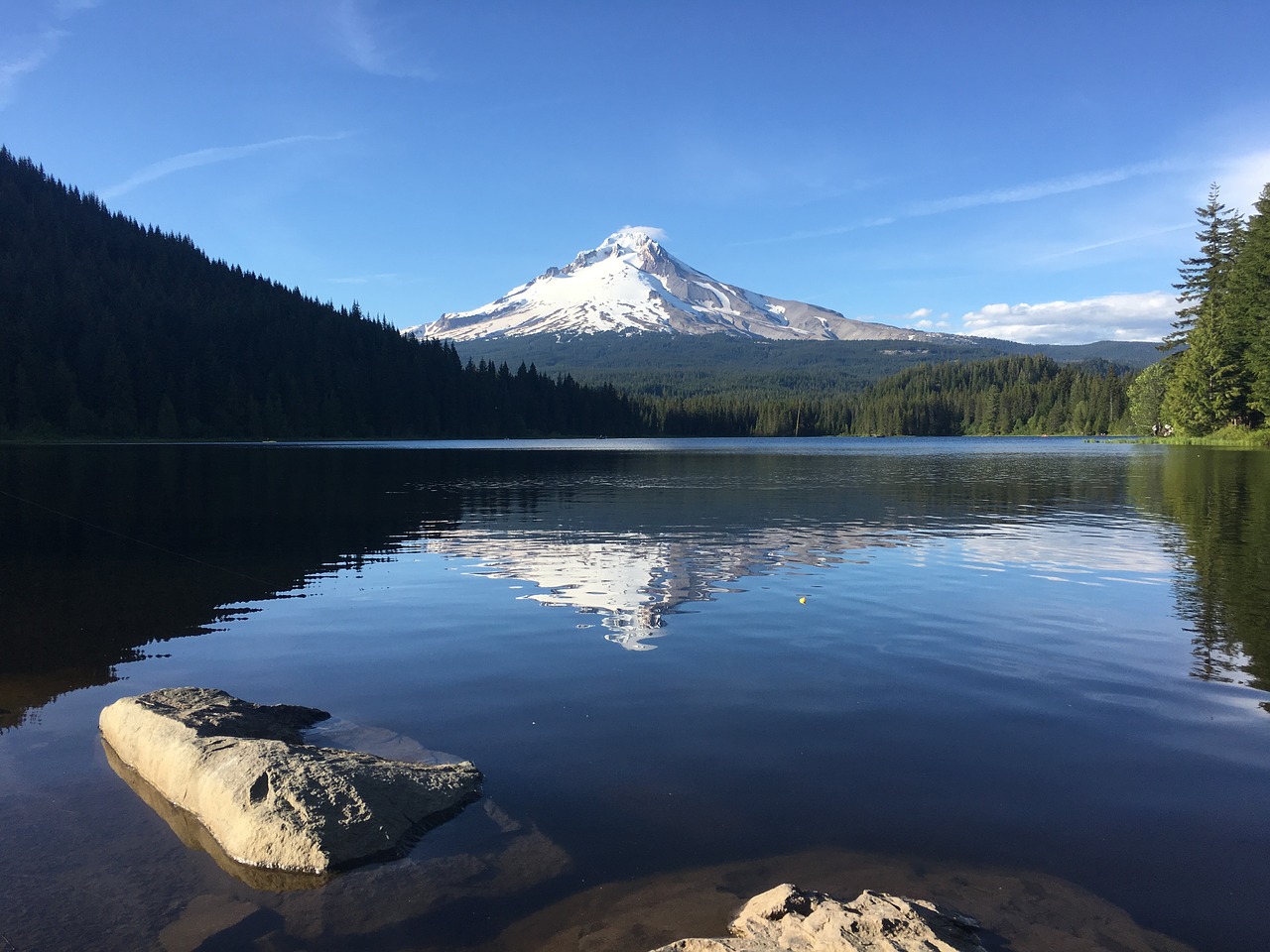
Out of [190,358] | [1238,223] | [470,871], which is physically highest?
[1238,223]

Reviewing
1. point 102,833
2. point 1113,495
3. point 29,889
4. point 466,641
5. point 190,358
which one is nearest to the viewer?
point 29,889

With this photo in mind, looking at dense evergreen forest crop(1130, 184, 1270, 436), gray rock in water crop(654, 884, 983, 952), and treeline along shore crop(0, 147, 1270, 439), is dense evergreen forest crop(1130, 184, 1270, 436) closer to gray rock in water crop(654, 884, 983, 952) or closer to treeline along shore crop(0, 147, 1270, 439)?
treeline along shore crop(0, 147, 1270, 439)

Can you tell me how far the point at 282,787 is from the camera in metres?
7.36

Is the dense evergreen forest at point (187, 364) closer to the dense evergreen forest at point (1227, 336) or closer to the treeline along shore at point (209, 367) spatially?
the treeline along shore at point (209, 367)

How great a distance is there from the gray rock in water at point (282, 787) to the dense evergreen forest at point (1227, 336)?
97.7 meters

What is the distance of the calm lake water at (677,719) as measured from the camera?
6309 millimetres

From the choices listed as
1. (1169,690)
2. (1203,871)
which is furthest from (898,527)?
(1203,871)

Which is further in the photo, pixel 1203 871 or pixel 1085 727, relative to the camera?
pixel 1085 727

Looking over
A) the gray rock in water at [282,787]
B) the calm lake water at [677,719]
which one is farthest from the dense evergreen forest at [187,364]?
the gray rock in water at [282,787]

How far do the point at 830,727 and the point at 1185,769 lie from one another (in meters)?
3.61

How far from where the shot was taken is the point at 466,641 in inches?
557

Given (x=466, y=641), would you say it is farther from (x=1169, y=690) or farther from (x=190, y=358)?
(x=190, y=358)

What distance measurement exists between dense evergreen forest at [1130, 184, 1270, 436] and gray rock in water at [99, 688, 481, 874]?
97.7m

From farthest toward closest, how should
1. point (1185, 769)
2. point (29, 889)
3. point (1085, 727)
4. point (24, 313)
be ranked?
point (24, 313) → point (1085, 727) → point (1185, 769) → point (29, 889)
